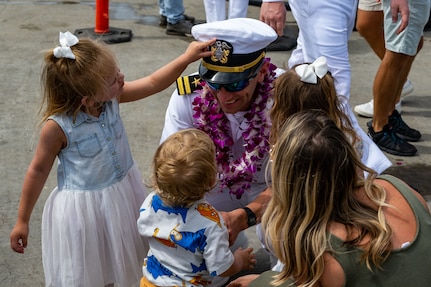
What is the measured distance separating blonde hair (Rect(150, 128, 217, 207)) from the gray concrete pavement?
112 centimetres

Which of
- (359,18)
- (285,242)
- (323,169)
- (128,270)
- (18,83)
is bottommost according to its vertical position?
(18,83)

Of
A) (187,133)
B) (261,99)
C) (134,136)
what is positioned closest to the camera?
(187,133)

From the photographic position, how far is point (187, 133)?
8.82 feet

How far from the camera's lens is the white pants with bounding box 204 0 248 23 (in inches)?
198

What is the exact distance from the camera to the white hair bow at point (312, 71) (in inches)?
111

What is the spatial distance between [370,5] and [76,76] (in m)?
2.83

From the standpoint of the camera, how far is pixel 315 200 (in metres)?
2.21

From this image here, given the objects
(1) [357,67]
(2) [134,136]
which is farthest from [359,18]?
(2) [134,136]

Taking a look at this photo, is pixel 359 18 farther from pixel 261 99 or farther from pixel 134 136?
pixel 261 99

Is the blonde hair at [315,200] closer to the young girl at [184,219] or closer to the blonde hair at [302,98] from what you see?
the young girl at [184,219]

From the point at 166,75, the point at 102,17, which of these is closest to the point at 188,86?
the point at 166,75

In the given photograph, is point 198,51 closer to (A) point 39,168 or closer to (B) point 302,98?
(B) point 302,98

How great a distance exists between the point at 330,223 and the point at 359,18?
10.5 feet

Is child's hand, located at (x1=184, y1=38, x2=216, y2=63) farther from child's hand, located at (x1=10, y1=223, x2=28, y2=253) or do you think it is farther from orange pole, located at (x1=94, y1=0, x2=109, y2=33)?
orange pole, located at (x1=94, y1=0, x2=109, y2=33)
